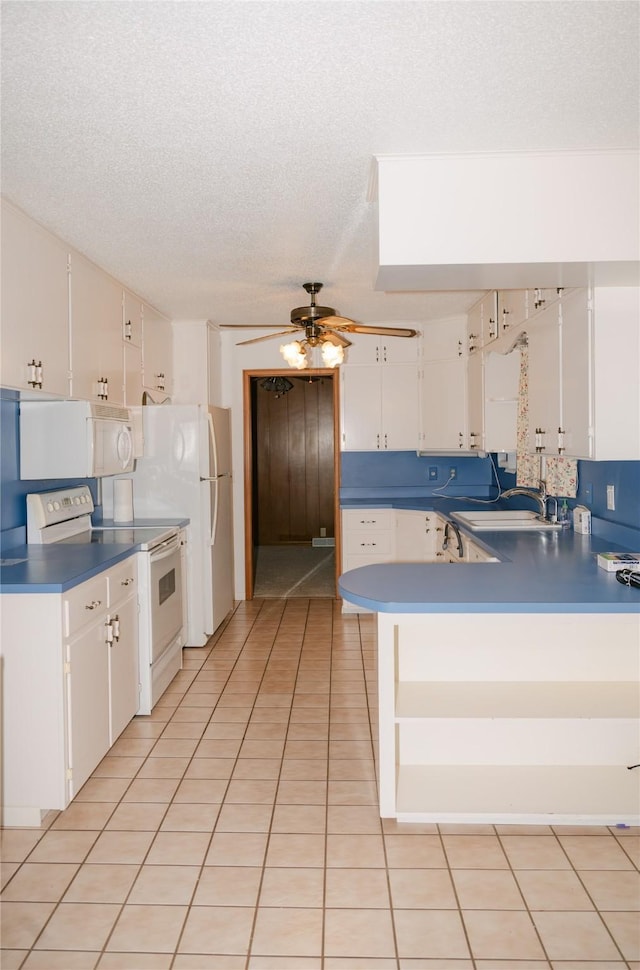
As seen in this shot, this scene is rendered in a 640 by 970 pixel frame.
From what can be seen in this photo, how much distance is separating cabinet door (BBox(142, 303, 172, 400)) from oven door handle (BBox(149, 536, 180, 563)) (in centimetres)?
121

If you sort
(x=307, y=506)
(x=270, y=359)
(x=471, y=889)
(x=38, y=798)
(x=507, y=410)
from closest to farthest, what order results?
(x=471, y=889)
(x=38, y=798)
(x=507, y=410)
(x=270, y=359)
(x=307, y=506)

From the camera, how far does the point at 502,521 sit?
422 centimetres

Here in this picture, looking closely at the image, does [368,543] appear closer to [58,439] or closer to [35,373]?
[58,439]

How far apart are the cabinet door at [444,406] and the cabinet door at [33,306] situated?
313cm

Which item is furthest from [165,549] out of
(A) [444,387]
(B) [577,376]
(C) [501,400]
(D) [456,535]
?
(A) [444,387]

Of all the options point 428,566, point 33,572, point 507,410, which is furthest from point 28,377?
point 507,410

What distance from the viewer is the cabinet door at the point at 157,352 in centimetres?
475

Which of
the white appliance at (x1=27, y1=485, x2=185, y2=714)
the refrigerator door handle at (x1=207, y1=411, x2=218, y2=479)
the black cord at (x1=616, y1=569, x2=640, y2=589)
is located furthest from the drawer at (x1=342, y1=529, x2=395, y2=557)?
the black cord at (x1=616, y1=569, x2=640, y2=589)

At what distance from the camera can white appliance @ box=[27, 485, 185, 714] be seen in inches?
140

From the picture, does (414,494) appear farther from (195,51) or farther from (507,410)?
(195,51)

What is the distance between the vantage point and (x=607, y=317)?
Result: 2789mm

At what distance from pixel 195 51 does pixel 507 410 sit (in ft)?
11.4

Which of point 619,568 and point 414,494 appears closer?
point 619,568

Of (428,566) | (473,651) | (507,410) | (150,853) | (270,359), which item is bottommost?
(150,853)
